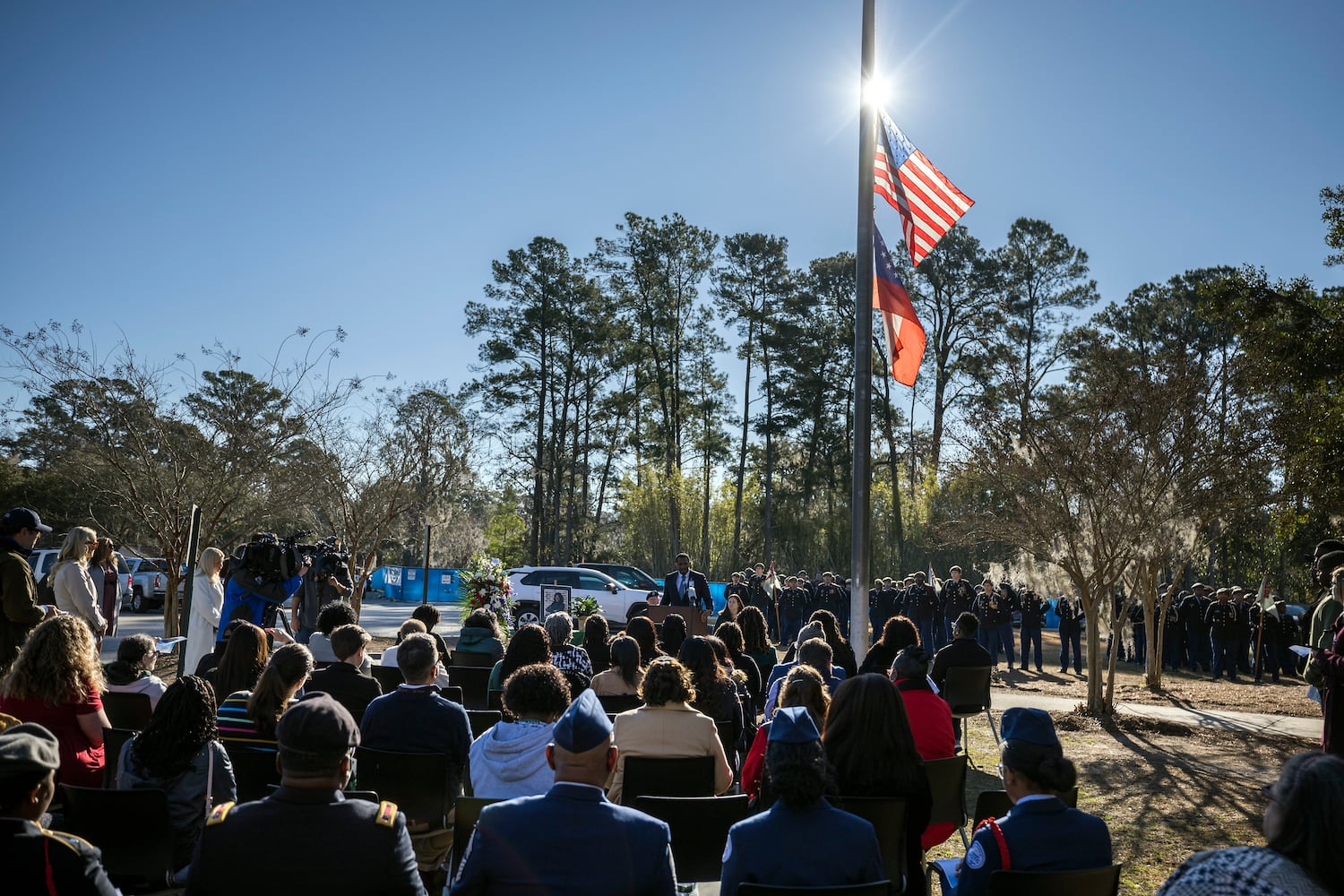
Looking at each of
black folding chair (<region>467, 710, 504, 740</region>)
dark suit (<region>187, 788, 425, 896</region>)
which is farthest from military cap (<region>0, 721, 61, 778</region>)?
black folding chair (<region>467, 710, 504, 740</region>)

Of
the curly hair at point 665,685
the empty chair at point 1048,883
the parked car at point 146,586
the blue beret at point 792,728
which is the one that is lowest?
the parked car at point 146,586

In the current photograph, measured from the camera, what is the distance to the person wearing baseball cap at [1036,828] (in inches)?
128

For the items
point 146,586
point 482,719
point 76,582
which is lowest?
point 146,586

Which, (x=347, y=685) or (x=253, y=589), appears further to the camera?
(x=253, y=589)

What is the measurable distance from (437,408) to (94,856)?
1775cm

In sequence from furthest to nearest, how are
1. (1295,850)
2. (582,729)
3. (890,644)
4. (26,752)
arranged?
(890,644) < (582,729) < (26,752) < (1295,850)

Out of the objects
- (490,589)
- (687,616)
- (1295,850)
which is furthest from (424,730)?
(490,589)

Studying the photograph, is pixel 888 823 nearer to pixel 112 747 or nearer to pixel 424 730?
pixel 424 730

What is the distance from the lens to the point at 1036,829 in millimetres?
3271

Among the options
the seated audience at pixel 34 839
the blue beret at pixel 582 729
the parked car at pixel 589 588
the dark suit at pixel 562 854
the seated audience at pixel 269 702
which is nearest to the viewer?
the seated audience at pixel 34 839

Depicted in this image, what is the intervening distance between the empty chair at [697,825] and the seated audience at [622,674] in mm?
2614

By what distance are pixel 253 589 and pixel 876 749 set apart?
8.05 m

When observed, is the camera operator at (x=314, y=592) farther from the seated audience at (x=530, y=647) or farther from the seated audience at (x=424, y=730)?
the seated audience at (x=424, y=730)

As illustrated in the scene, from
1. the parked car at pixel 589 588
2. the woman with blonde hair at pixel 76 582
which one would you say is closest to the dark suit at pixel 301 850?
the woman with blonde hair at pixel 76 582
